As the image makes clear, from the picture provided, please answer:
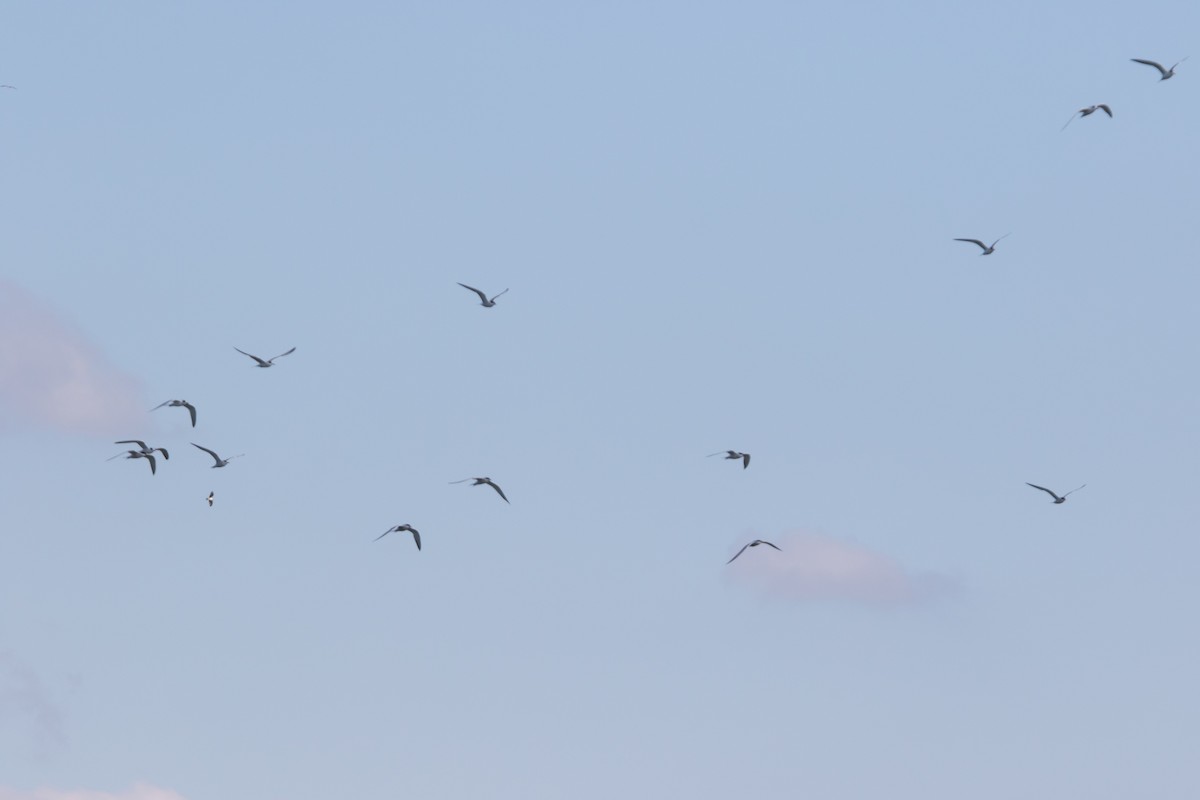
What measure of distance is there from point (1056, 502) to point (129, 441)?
68240 mm

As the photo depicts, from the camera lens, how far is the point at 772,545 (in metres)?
127

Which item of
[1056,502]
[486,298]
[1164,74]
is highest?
[486,298]

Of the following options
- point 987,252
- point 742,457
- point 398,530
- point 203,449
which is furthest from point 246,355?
point 987,252

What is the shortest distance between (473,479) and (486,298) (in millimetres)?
16474

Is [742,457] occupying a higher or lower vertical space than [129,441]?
lower

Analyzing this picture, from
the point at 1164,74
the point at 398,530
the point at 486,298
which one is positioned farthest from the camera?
the point at 486,298

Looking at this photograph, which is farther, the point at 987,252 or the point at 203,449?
the point at 987,252

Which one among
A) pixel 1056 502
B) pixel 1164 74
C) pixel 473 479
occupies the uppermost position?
pixel 473 479

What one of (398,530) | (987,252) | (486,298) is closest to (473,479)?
(398,530)

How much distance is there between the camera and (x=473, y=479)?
132375 mm

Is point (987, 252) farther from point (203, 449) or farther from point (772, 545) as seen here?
point (203, 449)

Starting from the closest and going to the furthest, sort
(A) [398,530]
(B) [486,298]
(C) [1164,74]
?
(C) [1164,74]
(A) [398,530]
(B) [486,298]

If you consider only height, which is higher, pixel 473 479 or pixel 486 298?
pixel 486 298

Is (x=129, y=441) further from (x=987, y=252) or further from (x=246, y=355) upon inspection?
(x=987, y=252)
